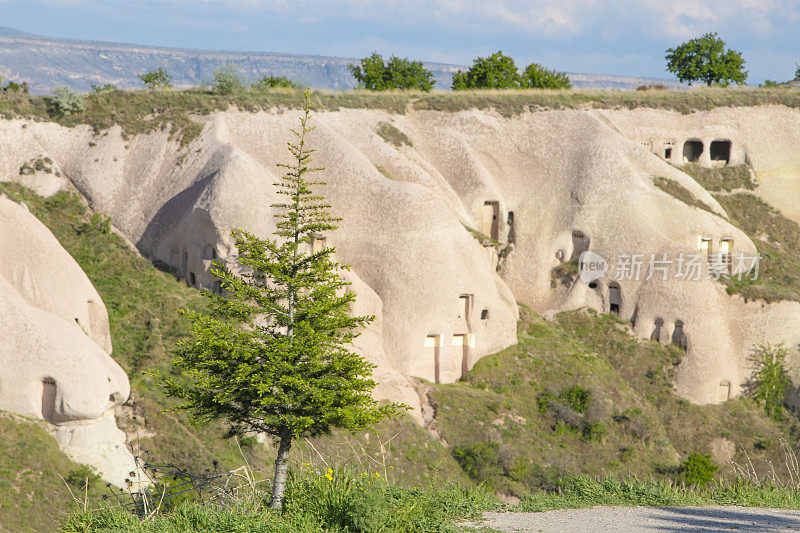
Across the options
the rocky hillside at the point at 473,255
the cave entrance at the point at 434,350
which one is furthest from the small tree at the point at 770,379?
the cave entrance at the point at 434,350

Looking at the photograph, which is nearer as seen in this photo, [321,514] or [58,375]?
[321,514]

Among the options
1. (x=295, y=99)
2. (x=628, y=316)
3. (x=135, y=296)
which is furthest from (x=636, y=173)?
(x=135, y=296)

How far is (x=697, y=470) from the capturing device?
124 ft

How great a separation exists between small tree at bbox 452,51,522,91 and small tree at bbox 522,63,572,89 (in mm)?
969

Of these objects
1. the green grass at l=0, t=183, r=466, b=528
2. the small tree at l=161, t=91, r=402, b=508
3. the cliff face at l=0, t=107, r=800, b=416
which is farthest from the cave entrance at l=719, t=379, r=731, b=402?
the small tree at l=161, t=91, r=402, b=508

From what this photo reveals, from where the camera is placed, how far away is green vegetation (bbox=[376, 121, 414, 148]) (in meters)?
47.8

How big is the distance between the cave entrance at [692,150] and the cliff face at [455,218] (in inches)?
207

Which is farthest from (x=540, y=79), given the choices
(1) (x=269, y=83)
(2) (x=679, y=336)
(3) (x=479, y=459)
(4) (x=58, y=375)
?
(4) (x=58, y=375)

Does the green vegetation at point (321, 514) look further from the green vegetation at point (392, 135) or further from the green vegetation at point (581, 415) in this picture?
the green vegetation at point (392, 135)

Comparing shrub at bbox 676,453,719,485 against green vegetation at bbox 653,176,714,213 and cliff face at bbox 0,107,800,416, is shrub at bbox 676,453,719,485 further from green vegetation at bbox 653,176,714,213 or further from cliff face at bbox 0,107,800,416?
green vegetation at bbox 653,176,714,213

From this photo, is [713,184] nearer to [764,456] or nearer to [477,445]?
[764,456]

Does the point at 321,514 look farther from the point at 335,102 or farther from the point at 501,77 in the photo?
the point at 501,77

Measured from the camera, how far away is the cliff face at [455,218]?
3925 cm

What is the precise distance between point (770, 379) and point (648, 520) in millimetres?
30992
